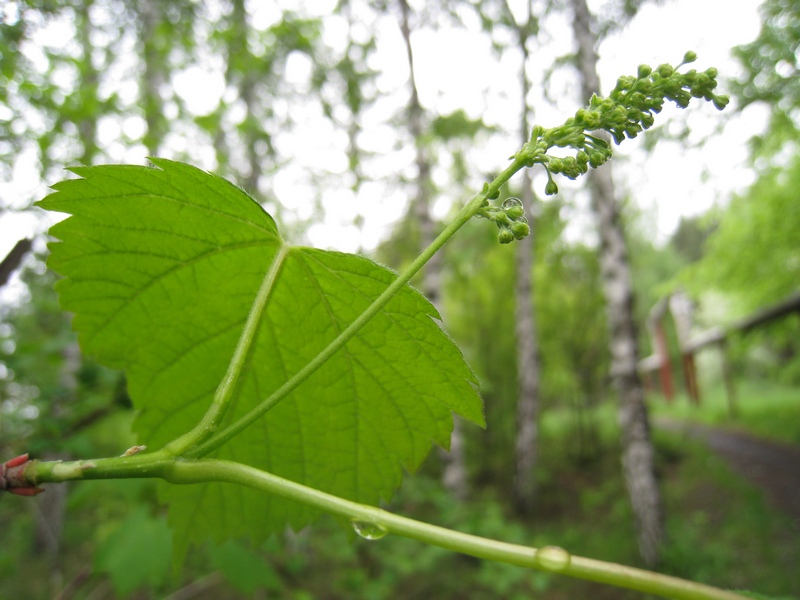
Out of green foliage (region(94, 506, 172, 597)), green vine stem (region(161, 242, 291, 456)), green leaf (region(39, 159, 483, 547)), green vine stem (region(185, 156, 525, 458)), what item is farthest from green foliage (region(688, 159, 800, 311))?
green vine stem (region(161, 242, 291, 456))

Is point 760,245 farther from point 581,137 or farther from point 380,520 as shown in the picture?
point 380,520

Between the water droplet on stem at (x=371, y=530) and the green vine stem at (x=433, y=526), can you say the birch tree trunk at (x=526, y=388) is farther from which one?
the water droplet on stem at (x=371, y=530)

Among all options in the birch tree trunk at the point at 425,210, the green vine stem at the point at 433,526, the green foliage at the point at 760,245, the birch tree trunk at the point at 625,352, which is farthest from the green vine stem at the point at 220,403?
the green foliage at the point at 760,245

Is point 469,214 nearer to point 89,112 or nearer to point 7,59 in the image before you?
point 7,59

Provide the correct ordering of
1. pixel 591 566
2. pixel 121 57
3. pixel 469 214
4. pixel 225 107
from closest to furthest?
pixel 591 566, pixel 469 214, pixel 225 107, pixel 121 57

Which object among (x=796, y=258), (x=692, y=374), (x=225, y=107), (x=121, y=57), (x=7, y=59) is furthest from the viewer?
(x=692, y=374)

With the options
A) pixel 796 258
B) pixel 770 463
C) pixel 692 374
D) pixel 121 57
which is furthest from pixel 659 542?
pixel 692 374

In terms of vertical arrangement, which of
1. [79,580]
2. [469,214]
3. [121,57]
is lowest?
[79,580]
